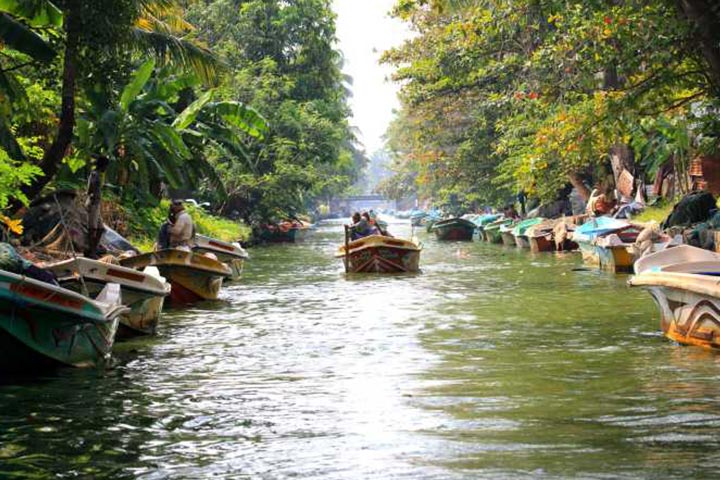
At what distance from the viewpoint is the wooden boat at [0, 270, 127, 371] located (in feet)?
33.3

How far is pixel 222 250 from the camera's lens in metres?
25.0

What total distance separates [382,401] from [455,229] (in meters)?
44.3

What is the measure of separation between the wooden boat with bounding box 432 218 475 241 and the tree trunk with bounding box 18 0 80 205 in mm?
35535

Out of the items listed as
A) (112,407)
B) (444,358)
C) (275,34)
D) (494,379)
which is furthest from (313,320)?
(275,34)

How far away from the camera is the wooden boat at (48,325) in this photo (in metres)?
10.2

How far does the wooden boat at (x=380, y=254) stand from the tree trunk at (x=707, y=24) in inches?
477

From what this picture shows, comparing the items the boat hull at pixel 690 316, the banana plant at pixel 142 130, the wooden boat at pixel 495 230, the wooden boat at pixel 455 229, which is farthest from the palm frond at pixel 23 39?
the wooden boat at pixel 455 229

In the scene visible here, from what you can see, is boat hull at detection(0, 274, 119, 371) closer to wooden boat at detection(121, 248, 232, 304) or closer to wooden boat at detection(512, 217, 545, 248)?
wooden boat at detection(121, 248, 232, 304)

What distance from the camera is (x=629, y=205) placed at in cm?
3391

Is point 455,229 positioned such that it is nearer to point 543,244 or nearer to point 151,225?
point 543,244

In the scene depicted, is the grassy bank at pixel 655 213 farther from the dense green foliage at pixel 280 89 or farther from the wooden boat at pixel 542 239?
the dense green foliage at pixel 280 89

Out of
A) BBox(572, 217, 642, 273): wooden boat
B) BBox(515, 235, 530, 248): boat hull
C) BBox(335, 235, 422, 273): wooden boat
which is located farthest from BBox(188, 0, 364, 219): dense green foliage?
BBox(572, 217, 642, 273): wooden boat

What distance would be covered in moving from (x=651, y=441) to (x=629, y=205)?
27046mm

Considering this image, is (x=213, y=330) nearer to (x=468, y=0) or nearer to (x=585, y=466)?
(x=585, y=466)
